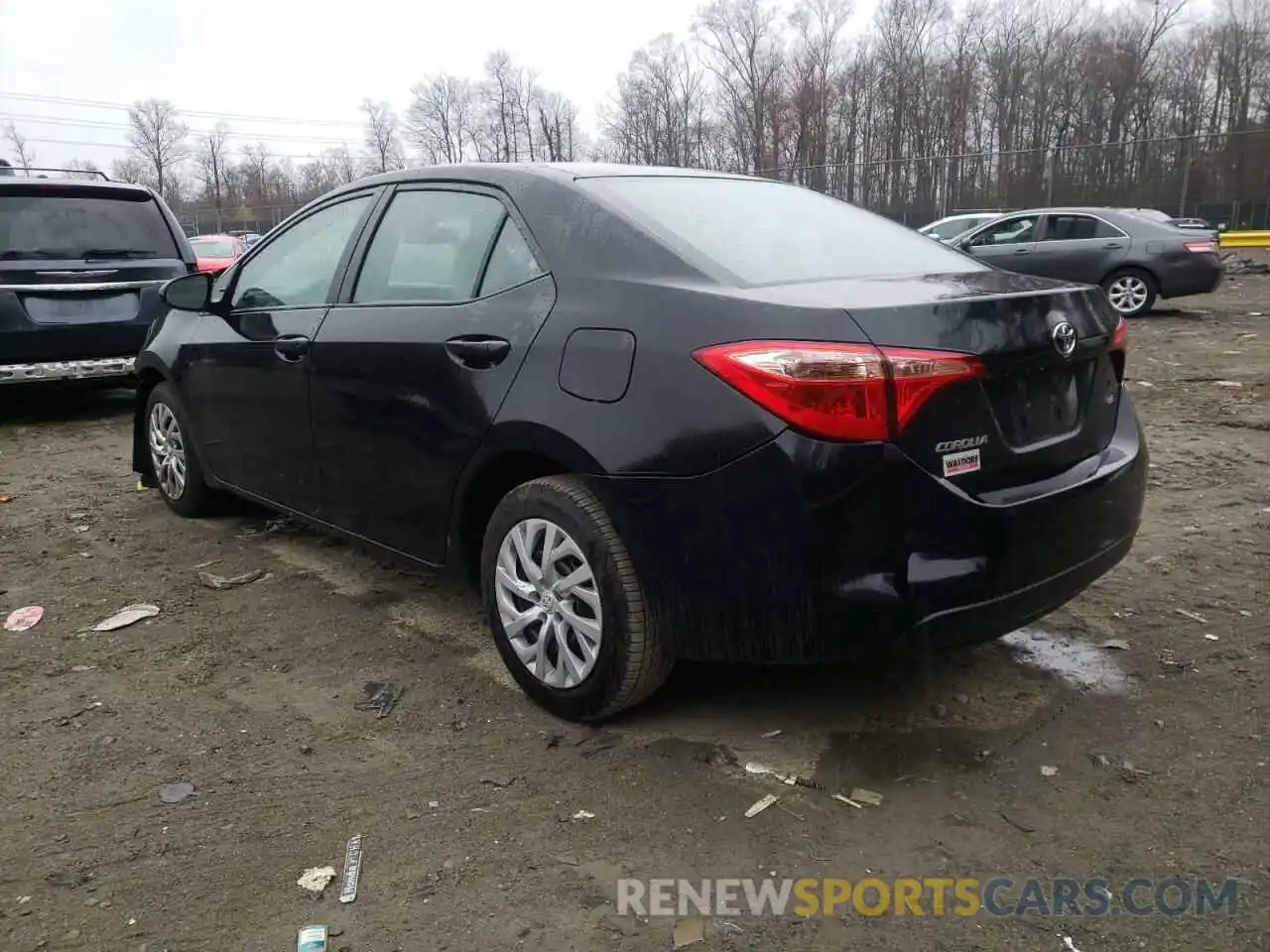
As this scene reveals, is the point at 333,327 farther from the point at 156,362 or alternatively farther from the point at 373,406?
the point at 156,362

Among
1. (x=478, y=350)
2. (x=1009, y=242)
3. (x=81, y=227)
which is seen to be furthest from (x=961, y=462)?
(x=1009, y=242)

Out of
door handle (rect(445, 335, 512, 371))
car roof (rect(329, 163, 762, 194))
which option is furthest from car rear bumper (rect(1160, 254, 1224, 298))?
door handle (rect(445, 335, 512, 371))

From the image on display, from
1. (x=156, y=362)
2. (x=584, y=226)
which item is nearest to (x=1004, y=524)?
(x=584, y=226)

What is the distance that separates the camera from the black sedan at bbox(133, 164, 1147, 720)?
2.35 m

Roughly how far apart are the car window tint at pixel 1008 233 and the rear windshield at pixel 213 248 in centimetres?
1285

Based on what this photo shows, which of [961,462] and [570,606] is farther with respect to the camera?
[570,606]

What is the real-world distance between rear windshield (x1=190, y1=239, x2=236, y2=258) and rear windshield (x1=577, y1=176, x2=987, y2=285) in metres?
16.8

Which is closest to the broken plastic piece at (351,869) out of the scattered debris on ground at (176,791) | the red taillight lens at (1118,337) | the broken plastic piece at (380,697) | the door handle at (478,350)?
the scattered debris on ground at (176,791)

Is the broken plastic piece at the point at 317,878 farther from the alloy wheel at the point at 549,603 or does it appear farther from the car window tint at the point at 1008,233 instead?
the car window tint at the point at 1008,233

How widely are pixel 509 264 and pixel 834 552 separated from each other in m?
1.39

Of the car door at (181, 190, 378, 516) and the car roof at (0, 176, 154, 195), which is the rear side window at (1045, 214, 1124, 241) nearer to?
the car roof at (0, 176, 154, 195)

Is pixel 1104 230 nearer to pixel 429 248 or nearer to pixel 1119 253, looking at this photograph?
pixel 1119 253

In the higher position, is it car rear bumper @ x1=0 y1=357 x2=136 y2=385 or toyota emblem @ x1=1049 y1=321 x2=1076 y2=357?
toyota emblem @ x1=1049 y1=321 x2=1076 y2=357

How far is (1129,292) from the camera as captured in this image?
1322 cm
